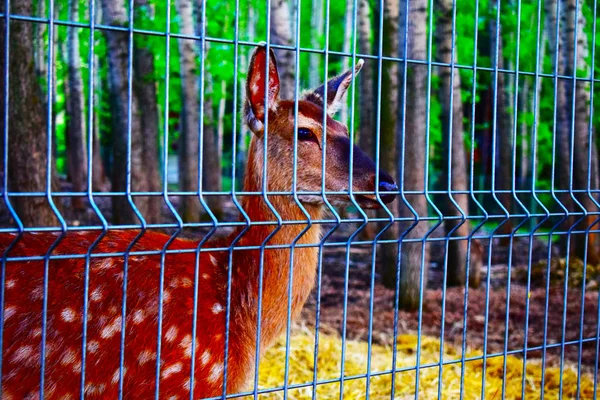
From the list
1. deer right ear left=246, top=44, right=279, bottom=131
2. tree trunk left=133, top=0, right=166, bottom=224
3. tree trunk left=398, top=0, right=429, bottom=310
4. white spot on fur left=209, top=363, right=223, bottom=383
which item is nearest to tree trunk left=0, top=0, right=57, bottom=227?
deer right ear left=246, top=44, right=279, bottom=131

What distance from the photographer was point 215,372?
3467 millimetres

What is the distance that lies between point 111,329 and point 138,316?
15 cm

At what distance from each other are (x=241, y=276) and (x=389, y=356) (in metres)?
3.31

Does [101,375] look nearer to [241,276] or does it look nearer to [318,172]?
[241,276]

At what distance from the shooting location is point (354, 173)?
381cm

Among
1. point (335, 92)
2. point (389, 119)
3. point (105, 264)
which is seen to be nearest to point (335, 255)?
point (389, 119)

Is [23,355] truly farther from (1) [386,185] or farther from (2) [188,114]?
(2) [188,114]

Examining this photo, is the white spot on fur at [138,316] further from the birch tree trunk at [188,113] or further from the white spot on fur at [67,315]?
the birch tree trunk at [188,113]

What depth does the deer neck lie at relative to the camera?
387 centimetres

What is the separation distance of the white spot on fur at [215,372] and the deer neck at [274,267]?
1.29ft

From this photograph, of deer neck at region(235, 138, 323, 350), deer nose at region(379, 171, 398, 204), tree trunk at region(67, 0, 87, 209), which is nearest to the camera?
deer nose at region(379, 171, 398, 204)

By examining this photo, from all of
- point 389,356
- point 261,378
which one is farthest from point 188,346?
point 389,356

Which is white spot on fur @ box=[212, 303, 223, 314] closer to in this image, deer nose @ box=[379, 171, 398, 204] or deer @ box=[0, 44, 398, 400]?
deer @ box=[0, 44, 398, 400]

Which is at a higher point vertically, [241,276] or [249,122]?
[249,122]
